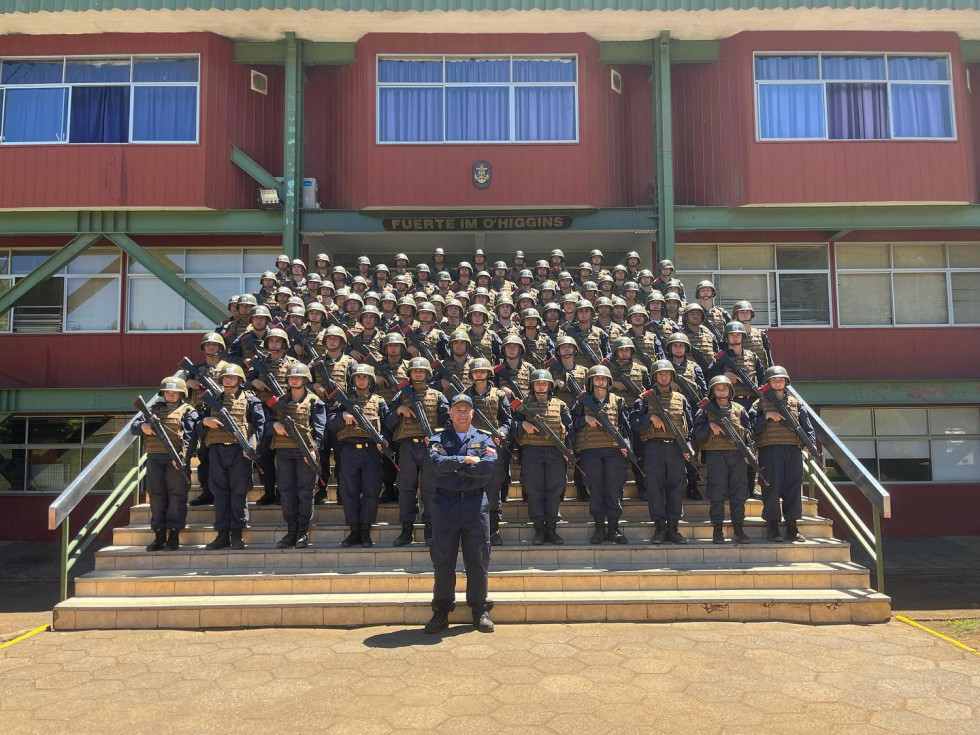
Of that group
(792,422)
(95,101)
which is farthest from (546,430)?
(95,101)

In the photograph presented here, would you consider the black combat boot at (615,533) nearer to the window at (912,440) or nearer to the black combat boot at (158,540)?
the black combat boot at (158,540)

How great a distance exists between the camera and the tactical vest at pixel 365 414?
20.8 ft

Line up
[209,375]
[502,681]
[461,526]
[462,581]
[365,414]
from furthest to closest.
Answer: [209,375]
[365,414]
[462,581]
[461,526]
[502,681]

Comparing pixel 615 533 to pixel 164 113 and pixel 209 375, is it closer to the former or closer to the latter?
pixel 209 375

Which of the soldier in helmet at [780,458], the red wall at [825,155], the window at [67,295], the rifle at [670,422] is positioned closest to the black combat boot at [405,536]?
the rifle at [670,422]

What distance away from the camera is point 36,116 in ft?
37.1

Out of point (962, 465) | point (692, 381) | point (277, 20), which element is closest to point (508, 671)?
point (692, 381)

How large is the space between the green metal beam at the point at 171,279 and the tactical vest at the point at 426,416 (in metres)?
5.82

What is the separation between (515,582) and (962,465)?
36.1 ft

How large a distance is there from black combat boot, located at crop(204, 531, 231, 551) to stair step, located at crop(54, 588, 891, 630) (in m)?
0.76

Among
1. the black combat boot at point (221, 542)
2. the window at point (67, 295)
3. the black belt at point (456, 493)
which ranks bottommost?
the black combat boot at point (221, 542)

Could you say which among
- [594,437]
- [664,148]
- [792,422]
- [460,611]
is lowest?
[460,611]

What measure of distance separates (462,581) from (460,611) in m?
0.38

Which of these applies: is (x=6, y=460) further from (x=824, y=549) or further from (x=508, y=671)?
(x=824, y=549)
